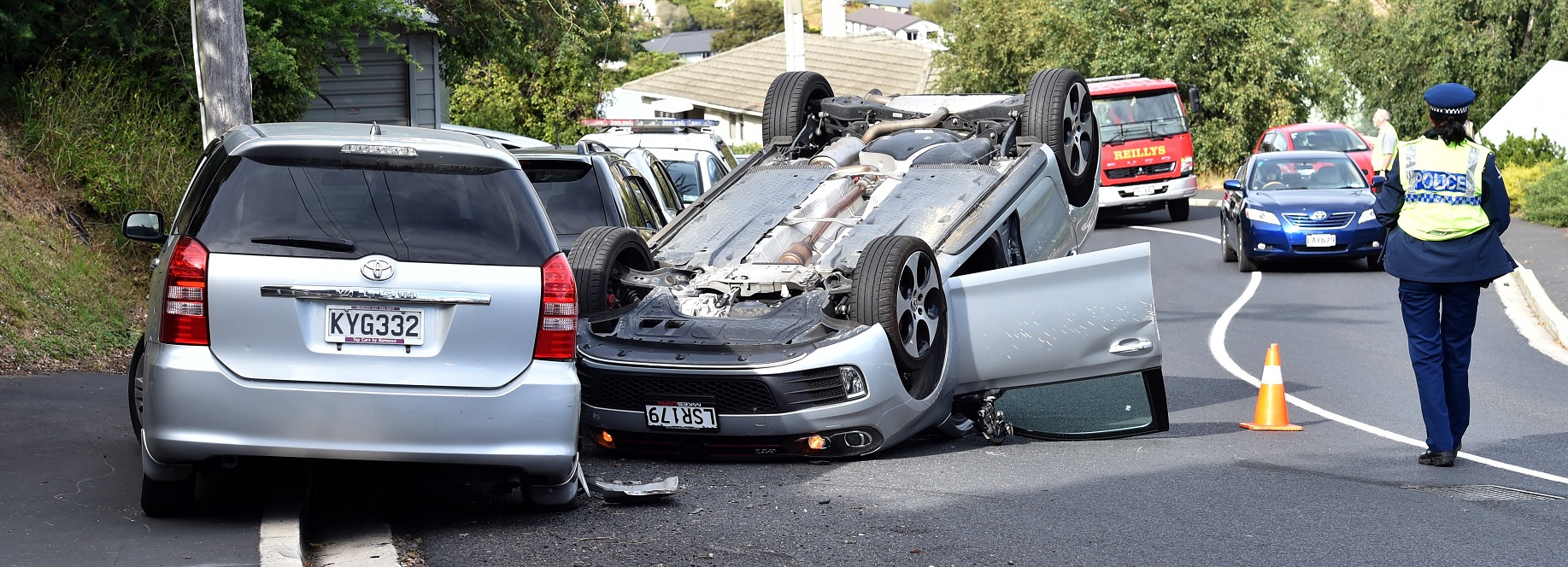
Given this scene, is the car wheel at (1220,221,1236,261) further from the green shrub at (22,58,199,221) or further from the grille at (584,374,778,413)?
the grille at (584,374,778,413)

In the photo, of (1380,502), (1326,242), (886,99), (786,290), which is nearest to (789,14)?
(1326,242)

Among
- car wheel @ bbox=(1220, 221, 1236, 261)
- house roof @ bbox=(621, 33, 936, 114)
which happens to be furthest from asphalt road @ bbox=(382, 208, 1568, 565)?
house roof @ bbox=(621, 33, 936, 114)

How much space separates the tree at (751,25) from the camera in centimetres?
11738

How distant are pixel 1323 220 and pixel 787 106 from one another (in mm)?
9892

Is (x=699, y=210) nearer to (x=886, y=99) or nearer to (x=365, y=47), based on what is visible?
(x=886, y=99)

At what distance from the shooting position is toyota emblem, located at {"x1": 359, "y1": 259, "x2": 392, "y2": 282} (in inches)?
223

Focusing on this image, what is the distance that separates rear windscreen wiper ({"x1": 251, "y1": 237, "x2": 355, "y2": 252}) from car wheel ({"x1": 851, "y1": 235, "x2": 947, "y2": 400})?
272 centimetres

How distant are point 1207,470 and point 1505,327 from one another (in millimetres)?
8571

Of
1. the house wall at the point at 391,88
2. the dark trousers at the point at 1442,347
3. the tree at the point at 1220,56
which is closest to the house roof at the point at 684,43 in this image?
the tree at the point at 1220,56

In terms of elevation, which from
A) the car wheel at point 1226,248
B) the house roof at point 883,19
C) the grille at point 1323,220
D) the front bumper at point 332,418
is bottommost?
the car wheel at point 1226,248

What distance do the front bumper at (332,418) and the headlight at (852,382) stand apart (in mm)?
1911

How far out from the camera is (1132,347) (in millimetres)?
8070

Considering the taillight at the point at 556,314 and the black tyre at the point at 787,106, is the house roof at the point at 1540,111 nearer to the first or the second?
the black tyre at the point at 787,106

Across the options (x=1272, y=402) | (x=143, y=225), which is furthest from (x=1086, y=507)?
(x=143, y=225)
